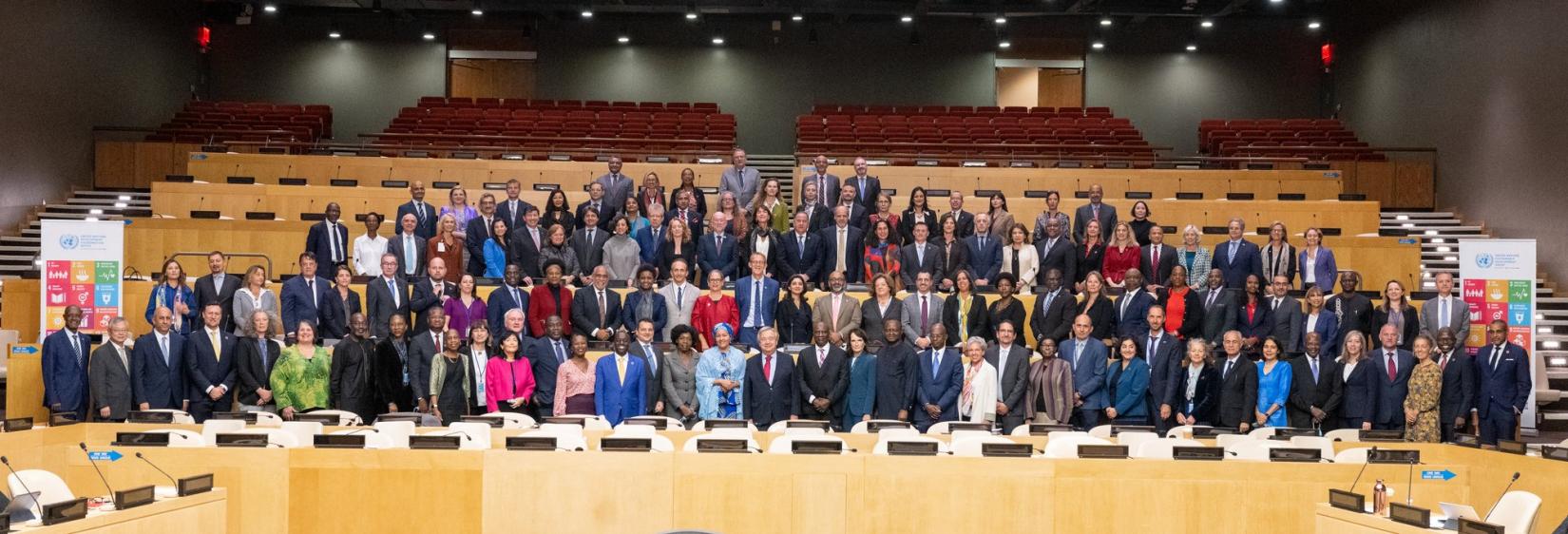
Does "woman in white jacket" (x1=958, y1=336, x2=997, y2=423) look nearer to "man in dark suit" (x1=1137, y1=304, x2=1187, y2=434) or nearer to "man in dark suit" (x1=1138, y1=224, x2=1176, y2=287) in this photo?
"man in dark suit" (x1=1137, y1=304, x2=1187, y2=434)

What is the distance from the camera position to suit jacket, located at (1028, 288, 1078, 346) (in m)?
10.5

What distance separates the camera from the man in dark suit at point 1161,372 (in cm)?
977

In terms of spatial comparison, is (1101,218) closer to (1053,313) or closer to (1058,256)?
(1058,256)

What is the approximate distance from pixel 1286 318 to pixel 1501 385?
1.50 metres

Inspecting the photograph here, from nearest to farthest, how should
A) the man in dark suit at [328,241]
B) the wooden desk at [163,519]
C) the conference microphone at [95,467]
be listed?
the wooden desk at [163,519], the conference microphone at [95,467], the man in dark suit at [328,241]

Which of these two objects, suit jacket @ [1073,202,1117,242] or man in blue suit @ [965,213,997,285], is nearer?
man in blue suit @ [965,213,997,285]

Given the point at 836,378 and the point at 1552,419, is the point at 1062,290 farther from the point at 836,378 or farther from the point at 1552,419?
the point at 1552,419

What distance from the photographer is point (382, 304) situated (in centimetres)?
1040

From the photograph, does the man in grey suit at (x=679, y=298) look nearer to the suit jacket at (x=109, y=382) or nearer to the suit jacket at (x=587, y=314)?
the suit jacket at (x=587, y=314)

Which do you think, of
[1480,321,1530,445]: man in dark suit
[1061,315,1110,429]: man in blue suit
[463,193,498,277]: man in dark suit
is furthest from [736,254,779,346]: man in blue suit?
[1480,321,1530,445]: man in dark suit

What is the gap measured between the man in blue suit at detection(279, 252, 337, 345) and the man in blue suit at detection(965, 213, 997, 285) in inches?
201

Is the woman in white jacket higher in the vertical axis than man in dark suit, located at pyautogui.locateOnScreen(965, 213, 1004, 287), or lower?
lower

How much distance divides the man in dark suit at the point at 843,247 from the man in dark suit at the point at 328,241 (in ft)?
13.5

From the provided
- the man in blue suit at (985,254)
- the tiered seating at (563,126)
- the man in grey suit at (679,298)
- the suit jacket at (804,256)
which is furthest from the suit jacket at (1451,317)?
the tiered seating at (563,126)
